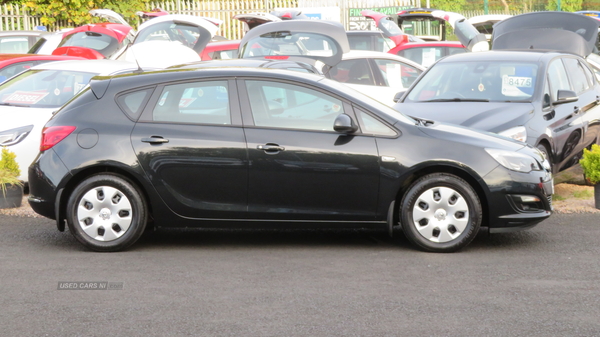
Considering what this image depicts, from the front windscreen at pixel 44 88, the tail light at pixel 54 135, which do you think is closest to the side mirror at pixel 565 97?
the tail light at pixel 54 135

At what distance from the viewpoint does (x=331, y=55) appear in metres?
12.6

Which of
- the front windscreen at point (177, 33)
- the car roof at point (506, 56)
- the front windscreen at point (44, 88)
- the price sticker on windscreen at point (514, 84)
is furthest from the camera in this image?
the front windscreen at point (177, 33)

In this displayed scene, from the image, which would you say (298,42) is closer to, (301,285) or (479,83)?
(479,83)

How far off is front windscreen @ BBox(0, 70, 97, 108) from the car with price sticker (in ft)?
12.9

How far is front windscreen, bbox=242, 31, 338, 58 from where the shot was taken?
12.7 meters

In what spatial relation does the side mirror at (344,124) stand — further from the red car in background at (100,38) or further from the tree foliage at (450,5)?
the tree foliage at (450,5)

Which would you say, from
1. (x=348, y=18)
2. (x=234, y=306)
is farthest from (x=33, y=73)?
(x=348, y=18)

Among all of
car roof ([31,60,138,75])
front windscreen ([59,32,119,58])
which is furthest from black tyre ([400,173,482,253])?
front windscreen ([59,32,119,58])

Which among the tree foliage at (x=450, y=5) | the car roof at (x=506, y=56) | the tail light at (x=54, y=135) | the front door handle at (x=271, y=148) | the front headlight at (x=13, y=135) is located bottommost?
the front headlight at (x=13, y=135)

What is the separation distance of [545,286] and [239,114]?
9.03 ft

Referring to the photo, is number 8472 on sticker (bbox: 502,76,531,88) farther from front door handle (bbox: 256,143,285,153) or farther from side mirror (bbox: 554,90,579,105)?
front door handle (bbox: 256,143,285,153)

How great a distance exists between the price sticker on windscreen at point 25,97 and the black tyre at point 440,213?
17.6 ft

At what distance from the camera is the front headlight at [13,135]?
958cm

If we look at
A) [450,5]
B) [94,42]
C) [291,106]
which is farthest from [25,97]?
[450,5]
